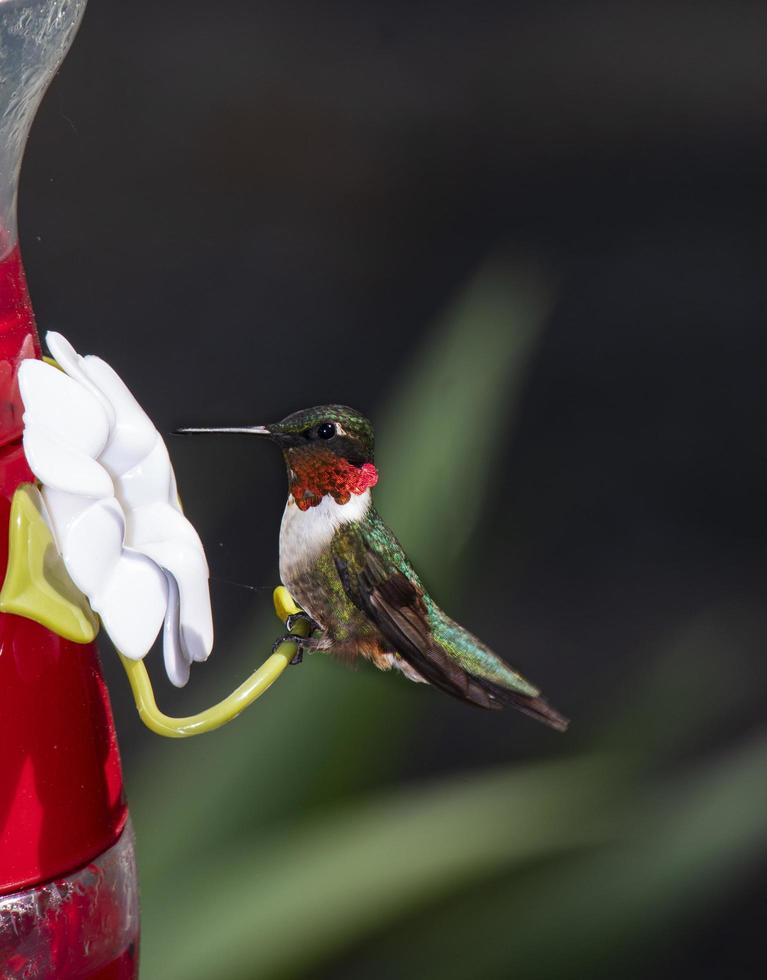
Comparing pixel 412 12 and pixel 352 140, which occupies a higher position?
pixel 412 12

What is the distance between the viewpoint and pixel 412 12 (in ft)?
16.7

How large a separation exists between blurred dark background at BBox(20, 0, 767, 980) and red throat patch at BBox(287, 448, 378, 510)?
1.52 ft

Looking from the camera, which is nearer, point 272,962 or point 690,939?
point 272,962

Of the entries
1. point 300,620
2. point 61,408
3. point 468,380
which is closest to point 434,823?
point 468,380

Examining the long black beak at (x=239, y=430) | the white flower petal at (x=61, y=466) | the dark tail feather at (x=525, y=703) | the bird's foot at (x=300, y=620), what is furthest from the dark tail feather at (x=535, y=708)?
the white flower petal at (x=61, y=466)

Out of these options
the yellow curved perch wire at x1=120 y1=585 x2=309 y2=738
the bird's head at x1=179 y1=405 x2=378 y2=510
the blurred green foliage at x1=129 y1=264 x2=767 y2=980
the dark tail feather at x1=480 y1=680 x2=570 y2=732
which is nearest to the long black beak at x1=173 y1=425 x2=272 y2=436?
the bird's head at x1=179 y1=405 x2=378 y2=510

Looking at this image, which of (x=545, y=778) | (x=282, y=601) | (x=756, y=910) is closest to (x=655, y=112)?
(x=756, y=910)

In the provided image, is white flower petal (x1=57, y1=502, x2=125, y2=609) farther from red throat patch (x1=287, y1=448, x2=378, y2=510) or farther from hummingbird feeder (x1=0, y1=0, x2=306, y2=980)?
red throat patch (x1=287, y1=448, x2=378, y2=510)

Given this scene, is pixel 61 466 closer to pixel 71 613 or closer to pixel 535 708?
pixel 71 613

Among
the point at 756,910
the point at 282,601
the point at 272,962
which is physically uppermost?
the point at 282,601

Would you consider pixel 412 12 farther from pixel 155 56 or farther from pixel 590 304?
pixel 590 304

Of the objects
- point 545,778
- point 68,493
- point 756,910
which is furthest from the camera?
point 756,910

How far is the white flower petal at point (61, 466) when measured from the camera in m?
0.72

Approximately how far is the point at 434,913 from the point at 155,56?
413 cm
